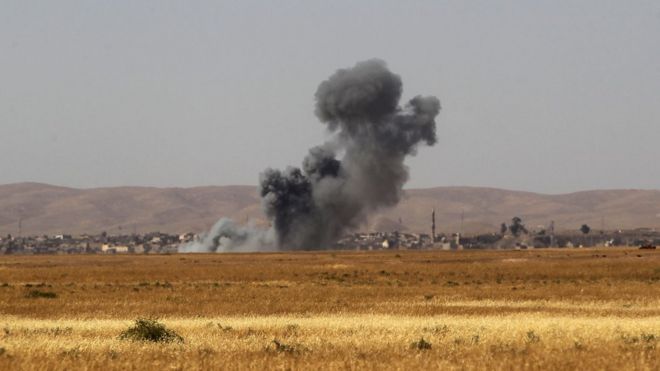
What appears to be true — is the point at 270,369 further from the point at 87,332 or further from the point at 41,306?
the point at 41,306

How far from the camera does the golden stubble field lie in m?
27.3

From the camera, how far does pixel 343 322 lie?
40656 millimetres

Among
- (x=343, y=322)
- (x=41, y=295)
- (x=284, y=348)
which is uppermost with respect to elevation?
(x=41, y=295)

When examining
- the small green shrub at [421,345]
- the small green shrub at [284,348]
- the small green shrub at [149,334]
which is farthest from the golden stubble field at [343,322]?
the small green shrub at [149,334]

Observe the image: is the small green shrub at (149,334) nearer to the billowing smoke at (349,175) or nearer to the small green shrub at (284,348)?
the small green shrub at (284,348)

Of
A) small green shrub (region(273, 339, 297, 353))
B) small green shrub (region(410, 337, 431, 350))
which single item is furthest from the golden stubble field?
small green shrub (region(273, 339, 297, 353))

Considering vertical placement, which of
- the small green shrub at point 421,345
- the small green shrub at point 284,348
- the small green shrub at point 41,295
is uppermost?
the small green shrub at point 41,295

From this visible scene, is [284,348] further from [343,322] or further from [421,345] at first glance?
[343,322]

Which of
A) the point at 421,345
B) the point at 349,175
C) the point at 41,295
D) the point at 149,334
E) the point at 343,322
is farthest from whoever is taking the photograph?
the point at 349,175

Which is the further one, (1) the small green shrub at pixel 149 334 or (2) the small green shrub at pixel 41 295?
(2) the small green shrub at pixel 41 295

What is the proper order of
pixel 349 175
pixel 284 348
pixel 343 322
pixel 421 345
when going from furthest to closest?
pixel 349 175 < pixel 343 322 < pixel 421 345 < pixel 284 348

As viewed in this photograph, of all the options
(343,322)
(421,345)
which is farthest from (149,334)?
(343,322)

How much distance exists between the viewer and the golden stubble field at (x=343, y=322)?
2727 centimetres

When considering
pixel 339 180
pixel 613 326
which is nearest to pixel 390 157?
pixel 339 180
